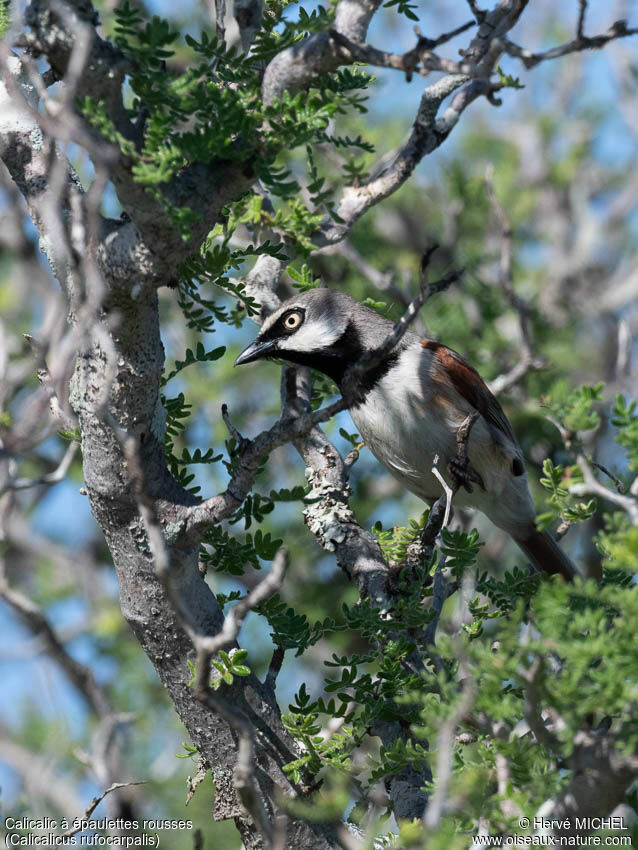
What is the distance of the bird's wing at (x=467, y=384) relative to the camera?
5.39 meters

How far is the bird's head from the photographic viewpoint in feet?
16.6

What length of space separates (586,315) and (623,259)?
1882 millimetres

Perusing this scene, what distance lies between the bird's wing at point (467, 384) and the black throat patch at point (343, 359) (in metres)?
0.35

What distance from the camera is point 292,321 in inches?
201

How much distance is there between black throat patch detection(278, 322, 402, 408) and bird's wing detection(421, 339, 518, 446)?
0.35 metres

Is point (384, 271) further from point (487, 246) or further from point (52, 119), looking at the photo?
point (52, 119)

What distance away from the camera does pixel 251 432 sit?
Answer: 8.55 m

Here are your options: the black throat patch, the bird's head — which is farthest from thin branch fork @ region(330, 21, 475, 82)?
the black throat patch

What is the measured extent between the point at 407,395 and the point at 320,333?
2.11 ft

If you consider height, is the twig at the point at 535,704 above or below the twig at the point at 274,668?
below

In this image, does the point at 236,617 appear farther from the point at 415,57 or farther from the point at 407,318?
the point at 415,57

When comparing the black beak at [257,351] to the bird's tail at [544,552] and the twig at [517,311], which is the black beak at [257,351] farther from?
the bird's tail at [544,552]

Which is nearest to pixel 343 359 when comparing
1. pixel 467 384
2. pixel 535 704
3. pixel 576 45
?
pixel 467 384
